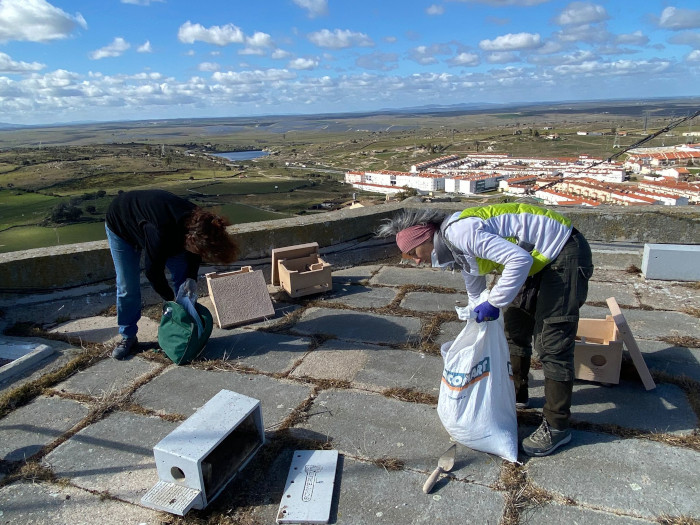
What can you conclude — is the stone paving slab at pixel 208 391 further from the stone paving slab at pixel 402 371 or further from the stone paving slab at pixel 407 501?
the stone paving slab at pixel 407 501

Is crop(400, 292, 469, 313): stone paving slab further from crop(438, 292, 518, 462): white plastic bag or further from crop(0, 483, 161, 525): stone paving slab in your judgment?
crop(0, 483, 161, 525): stone paving slab

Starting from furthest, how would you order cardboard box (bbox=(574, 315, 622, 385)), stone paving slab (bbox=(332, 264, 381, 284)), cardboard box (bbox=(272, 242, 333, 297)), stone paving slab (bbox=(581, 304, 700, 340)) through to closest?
stone paving slab (bbox=(332, 264, 381, 284)) < cardboard box (bbox=(272, 242, 333, 297)) < stone paving slab (bbox=(581, 304, 700, 340)) < cardboard box (bbox=(574, 315, 622, 385))

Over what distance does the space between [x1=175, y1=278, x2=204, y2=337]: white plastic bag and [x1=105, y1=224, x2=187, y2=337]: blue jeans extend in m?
0.10

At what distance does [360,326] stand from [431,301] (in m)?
0.91

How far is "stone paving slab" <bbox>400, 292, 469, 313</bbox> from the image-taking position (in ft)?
15.5

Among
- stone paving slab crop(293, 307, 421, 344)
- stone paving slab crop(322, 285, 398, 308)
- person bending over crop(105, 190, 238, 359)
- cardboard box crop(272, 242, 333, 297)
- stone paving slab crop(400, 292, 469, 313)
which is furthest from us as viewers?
cardboard box crop(272, 242, 333, 297)

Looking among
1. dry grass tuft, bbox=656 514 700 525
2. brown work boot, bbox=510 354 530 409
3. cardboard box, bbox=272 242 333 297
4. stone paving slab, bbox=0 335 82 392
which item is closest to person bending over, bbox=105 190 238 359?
stone paving slab, bbox=0 335 82 392

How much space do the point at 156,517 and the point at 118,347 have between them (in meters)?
2.02

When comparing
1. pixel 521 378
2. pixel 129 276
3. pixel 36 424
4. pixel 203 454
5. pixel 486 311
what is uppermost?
pixel 486 311

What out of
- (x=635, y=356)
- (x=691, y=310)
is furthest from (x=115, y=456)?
(x=691, y=310)

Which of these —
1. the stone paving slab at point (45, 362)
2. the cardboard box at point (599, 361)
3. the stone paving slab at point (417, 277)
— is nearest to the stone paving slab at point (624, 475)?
the cardboard box at point (599, 361)

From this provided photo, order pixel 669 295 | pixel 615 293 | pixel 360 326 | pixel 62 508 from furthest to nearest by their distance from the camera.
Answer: pixel 615 293 → pixel 669 295 → pixel 360 326 → pixel 62 508

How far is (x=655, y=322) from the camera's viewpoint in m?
4.27

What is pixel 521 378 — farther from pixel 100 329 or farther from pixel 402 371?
pixel 100 329
